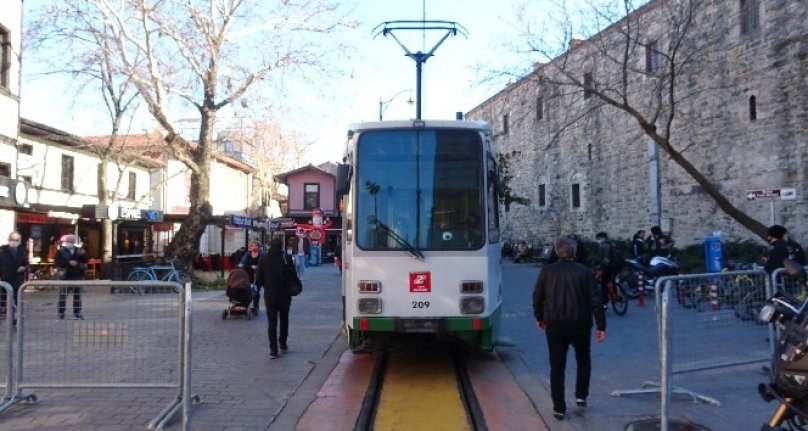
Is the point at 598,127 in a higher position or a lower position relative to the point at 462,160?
higher

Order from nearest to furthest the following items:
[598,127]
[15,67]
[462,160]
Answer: [462,160] < [15,67] < [598,127]

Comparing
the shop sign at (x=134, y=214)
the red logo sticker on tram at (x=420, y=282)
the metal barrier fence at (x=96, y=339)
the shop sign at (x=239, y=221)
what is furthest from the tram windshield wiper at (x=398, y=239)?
the shop sign at (x=239, y=221)

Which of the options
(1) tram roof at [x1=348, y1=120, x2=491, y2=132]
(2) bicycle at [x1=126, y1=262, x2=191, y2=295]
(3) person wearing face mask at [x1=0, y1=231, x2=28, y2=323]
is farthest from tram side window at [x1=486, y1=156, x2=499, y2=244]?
(2) bicycle at [x1=126, y1=262, x2=191, y2=295]

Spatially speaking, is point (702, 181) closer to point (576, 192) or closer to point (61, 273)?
point (61, 273)

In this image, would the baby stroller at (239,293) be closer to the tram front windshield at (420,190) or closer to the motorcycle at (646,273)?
the tram front windshield at (420,190)

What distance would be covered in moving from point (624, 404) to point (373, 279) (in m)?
3.07

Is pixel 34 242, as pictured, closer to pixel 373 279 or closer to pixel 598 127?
pixel 373 279

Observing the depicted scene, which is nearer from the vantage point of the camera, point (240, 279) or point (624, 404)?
point (624, 404)

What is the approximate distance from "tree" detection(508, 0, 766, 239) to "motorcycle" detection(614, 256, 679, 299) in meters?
3.57

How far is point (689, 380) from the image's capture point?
297 inches

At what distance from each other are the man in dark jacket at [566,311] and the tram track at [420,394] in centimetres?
83

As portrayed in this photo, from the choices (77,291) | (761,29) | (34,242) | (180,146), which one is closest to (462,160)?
(77,291)

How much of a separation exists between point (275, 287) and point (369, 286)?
207 cm

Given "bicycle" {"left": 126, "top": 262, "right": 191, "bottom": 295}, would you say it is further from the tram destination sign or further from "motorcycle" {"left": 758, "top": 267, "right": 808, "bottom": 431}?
"motorcycle" {"left": 758, "top": 267, "right": 808, "bottom": 431}
